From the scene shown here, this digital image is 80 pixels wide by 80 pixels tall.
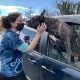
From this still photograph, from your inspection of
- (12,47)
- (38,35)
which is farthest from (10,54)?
(38,35)

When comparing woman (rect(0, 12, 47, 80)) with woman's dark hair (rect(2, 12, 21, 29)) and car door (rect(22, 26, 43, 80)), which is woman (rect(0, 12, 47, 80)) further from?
car door (rect(22, 26, 43, 80))

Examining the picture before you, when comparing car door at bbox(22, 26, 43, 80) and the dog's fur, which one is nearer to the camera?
the dog's fur

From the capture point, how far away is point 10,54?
484 cm

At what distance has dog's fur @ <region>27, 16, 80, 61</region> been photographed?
4830mm

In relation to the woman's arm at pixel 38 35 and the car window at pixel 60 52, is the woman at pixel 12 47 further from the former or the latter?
the car window at pixel 60 52

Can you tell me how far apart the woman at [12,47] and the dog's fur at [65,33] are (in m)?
0.19

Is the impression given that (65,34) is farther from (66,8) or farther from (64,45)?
(66,8)

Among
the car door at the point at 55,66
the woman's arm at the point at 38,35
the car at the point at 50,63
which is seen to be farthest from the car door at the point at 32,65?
the woman's arm at the point at 38,35

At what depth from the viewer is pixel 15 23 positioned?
493cm

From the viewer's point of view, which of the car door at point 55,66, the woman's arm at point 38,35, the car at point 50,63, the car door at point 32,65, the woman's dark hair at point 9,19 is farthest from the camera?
the car door at point 32,65

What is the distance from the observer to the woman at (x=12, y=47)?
4797mm

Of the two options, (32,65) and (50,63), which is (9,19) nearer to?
(50,63)

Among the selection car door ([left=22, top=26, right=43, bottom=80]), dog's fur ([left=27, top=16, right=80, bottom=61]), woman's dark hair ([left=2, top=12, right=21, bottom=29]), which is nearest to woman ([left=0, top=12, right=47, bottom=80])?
woman's dark hair ([left=2, top=12, right=21, bottom=29])

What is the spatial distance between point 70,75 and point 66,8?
233 inches
